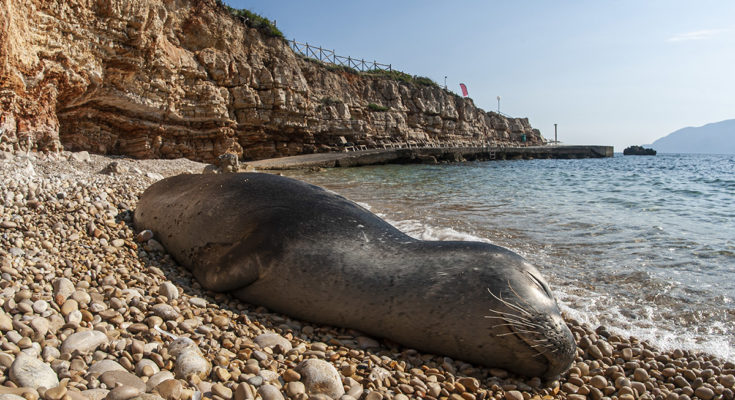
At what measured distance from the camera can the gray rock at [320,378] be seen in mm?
2223

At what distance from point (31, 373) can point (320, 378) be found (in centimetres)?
129


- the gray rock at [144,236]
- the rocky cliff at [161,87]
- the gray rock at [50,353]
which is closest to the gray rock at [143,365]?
the gray rock at [50,353]

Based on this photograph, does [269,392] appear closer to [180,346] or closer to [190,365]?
[190,365]

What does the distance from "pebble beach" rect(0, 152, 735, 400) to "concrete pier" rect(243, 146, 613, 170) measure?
16.3 m

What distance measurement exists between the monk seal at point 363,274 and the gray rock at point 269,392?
989mm

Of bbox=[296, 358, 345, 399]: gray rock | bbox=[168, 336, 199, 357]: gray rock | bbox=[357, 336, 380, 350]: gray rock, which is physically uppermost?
bbox=[168, 336, 199, 357]: gray rock

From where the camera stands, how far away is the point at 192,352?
2246mm

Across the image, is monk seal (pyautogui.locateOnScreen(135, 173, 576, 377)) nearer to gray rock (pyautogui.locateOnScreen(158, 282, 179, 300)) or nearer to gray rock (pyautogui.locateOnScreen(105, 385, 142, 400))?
gray rock (pyautogui.locateOnScreen(158, 282, 179, 300))

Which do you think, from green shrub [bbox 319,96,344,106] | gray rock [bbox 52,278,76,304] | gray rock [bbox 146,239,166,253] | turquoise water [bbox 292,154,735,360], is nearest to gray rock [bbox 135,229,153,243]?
gray rock [bbox 146,239,166,253]

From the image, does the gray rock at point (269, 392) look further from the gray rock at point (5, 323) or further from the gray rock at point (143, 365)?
the gray rock at point (5, 323)

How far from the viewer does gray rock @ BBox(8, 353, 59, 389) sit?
170 centimetres

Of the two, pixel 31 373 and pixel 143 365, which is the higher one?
pixel 31 373

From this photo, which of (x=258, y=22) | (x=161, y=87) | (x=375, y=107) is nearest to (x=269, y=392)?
(x=161, y=87)

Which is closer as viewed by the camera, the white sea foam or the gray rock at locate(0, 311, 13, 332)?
the gray rock at locate(0, 311, 13, 332)
